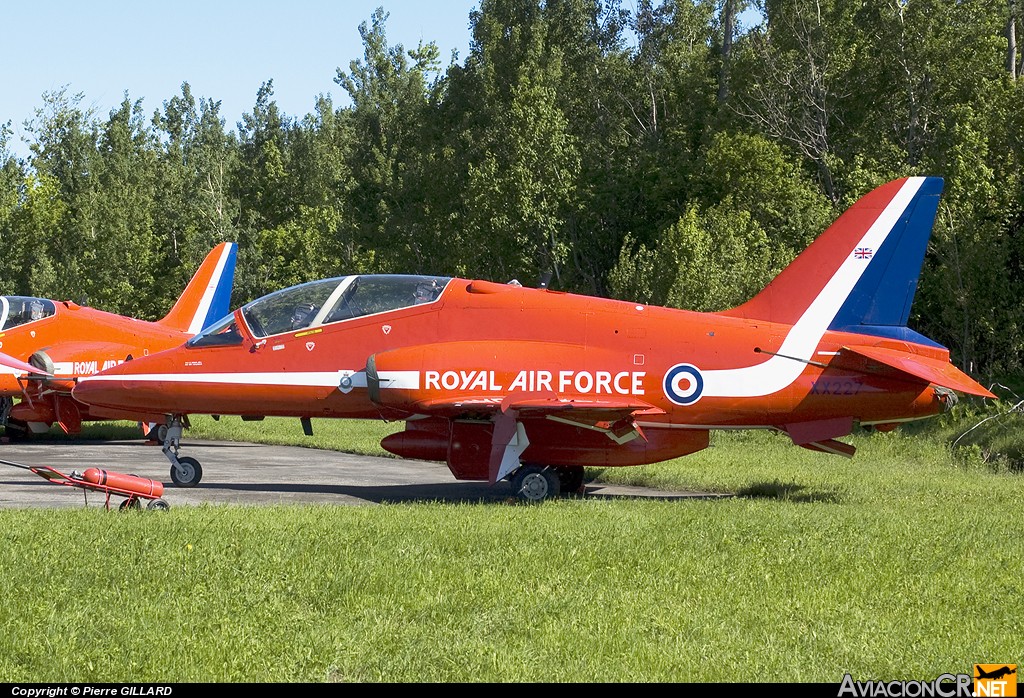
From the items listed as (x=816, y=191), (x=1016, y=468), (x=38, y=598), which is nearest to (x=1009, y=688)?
(x=38, y=598)

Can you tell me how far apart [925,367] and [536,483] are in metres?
4.86

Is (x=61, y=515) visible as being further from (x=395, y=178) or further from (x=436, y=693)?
(x=395, y=178)

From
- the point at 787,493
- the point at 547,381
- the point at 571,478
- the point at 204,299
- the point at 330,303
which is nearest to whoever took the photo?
the point at 547,381

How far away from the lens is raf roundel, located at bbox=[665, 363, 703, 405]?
13.8 meters

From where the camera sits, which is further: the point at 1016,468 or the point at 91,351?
the point at 91,351

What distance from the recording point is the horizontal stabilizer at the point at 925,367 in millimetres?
12711

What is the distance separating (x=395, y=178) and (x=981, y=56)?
2525 centimetres

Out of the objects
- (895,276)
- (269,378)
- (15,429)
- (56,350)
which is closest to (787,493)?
(895,276)

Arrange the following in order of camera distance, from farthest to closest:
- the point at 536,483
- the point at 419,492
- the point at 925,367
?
the point at 419,492 < the point at 536,483 < the point at 925,367

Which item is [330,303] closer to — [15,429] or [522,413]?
[522,413]

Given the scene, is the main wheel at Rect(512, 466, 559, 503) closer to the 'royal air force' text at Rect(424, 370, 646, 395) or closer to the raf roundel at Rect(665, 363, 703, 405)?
the 'royal air force' text at Rect(424, 370, 646, 395)

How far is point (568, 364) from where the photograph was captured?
13703 mm

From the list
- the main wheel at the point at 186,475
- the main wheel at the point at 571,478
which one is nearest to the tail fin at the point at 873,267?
the main wheel at the point at 571,478

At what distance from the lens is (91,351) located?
21.7 m
